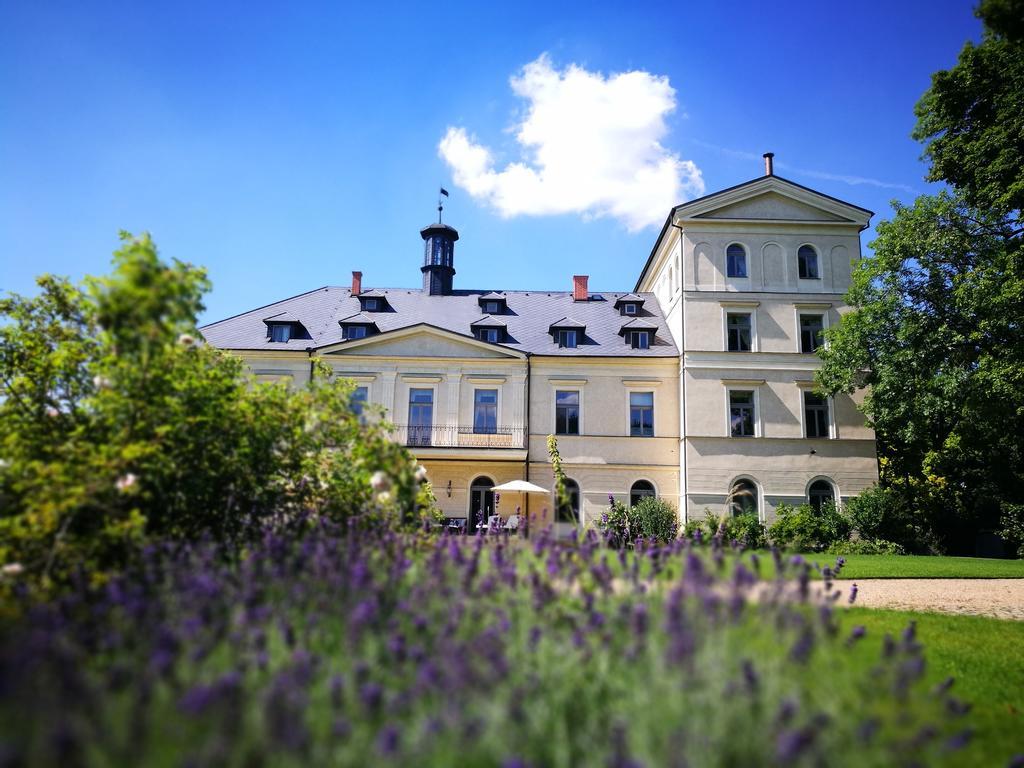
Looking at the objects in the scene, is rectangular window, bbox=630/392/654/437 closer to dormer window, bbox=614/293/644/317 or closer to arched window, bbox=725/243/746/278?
dormer window, bbox=614/293/644/317

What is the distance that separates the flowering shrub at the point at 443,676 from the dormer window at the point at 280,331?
22517mm

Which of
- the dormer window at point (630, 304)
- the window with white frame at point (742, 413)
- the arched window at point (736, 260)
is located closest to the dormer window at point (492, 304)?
the dormer window at point (630, 304)

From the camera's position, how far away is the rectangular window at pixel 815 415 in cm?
2405

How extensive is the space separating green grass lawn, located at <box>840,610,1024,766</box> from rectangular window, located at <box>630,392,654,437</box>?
1508 cm

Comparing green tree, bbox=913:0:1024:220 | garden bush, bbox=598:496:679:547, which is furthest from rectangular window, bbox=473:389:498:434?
green tree, bbox=913:0:1024:220

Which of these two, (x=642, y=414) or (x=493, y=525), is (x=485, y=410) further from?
(x=493, y=525)

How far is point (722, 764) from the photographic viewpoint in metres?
2.96

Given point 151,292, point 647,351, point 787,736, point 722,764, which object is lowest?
point 722,764

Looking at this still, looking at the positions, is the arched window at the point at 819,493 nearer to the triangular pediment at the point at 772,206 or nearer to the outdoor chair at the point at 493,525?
the triangular pediment at the point at 772,206

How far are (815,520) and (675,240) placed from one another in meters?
11.0

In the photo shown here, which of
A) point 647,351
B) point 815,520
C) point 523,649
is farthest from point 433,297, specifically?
point 523,649

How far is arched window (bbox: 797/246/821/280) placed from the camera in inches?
989

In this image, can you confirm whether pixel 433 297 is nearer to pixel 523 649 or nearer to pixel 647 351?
pixel 647 351

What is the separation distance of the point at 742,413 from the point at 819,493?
362cm
